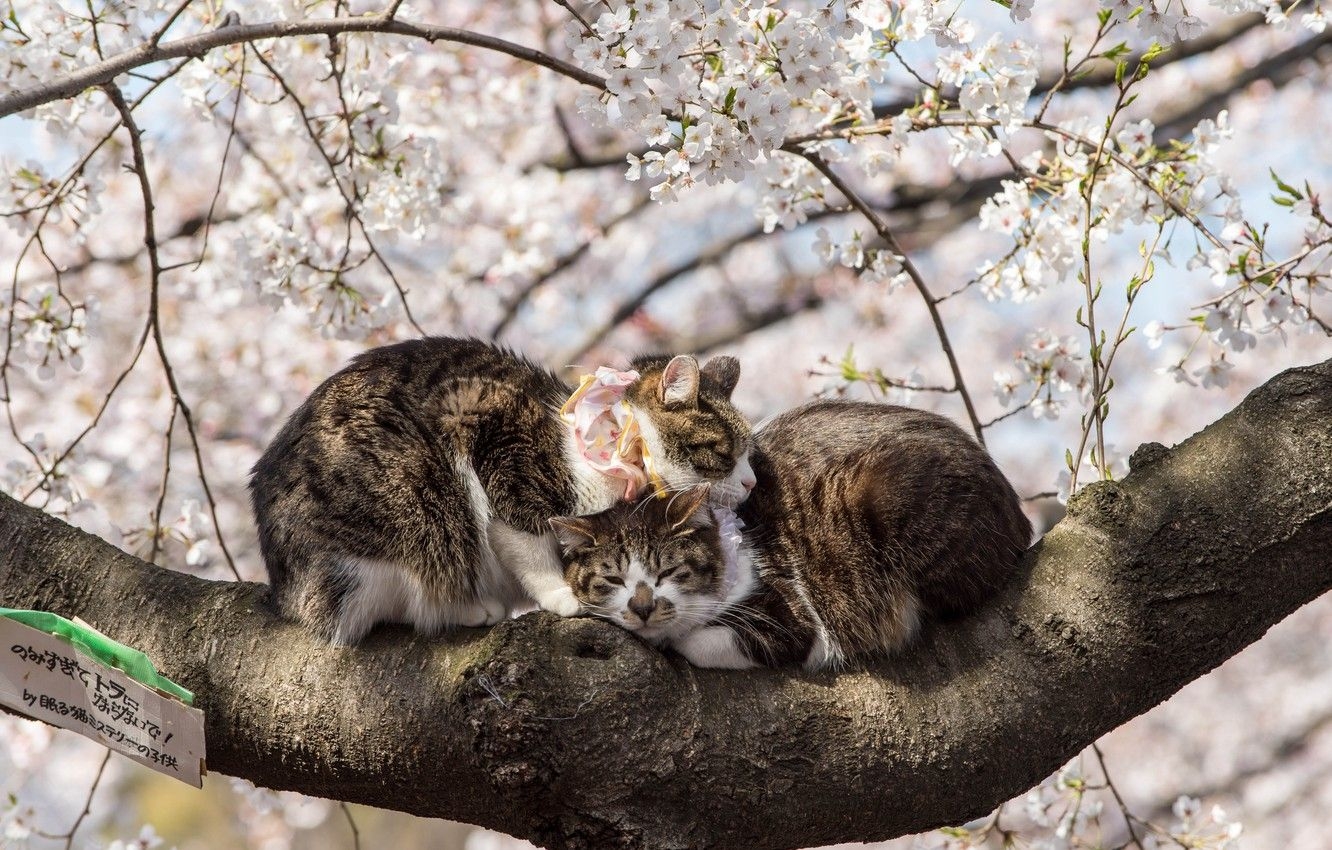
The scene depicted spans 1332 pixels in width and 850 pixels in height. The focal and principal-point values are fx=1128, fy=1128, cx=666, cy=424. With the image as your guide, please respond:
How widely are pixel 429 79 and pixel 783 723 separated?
5.24m

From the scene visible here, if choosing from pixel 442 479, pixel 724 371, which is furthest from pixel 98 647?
pixel 724 371

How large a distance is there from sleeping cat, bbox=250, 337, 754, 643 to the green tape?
1.03 ft

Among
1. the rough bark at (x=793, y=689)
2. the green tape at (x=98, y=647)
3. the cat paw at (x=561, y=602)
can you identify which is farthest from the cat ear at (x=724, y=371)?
the green tape at (x=98, y=647)

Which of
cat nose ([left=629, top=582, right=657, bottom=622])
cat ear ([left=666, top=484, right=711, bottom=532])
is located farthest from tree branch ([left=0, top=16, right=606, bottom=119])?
cat nose ([left=629, top=582, right=657, bottom=622])

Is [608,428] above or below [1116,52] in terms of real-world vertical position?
below

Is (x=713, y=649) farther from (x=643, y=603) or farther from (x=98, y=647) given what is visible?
(x=98, y=647)

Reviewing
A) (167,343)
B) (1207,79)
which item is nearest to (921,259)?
(1207,79)

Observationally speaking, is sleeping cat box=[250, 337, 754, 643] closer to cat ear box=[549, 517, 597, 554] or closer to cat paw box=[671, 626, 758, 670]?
cat ear box=[549, 517, 597, 554]

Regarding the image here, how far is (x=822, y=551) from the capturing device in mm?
2471

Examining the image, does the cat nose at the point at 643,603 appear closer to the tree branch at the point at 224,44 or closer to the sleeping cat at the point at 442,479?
the sleeping cat at the point at 442,479

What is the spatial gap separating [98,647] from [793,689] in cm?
124

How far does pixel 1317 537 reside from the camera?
211cm

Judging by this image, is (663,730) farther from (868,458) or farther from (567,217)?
(567,217)

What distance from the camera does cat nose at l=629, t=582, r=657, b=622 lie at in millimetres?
2395
